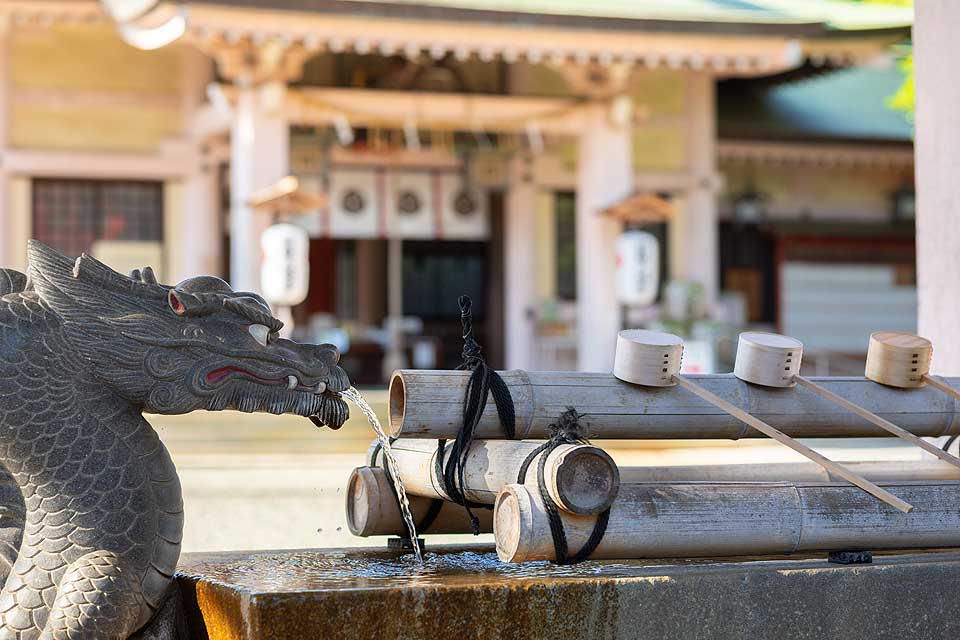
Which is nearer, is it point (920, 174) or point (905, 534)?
point (905, 534)

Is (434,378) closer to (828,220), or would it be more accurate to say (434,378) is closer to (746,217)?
(746,217)

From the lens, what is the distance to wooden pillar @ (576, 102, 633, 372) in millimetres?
13898

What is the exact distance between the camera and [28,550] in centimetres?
268

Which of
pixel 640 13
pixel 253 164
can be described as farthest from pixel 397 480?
pixel 640 13

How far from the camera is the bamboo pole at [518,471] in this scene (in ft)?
9.00

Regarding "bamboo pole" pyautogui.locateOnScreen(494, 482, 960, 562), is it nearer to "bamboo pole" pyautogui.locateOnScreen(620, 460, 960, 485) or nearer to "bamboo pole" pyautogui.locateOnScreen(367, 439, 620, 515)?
"bamboo pole" pyautogui.locateOnScreen(367, 439, 620, 515)

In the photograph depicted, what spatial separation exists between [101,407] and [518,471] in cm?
97

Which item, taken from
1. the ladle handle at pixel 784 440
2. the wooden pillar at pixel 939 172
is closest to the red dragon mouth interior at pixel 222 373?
the ladle handle at pixel 784 440

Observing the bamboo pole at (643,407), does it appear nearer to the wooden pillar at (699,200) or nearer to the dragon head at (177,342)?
the dragon head at (177,342)

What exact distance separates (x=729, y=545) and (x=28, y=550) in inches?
65.6

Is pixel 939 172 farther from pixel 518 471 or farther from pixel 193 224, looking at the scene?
pixel 193 224

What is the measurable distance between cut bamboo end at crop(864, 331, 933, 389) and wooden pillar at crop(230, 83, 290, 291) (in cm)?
977

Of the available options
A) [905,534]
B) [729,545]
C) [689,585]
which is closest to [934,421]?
[905,534]

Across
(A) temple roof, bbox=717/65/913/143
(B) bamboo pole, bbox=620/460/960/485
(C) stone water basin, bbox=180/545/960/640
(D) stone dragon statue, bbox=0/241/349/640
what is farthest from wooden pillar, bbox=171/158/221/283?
(D) stone dragon statue, bbox=0/241/349/640
